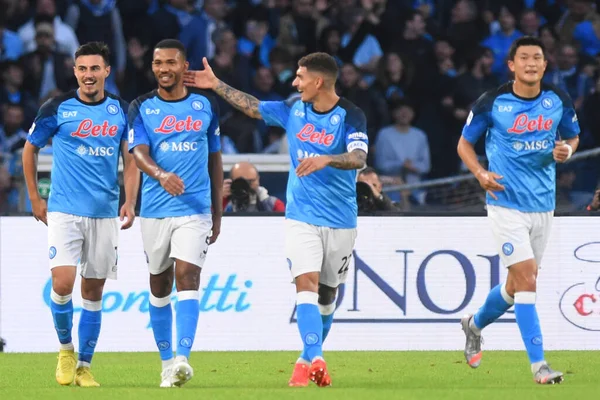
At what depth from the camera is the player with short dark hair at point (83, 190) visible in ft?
34.4

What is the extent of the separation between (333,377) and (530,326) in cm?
173

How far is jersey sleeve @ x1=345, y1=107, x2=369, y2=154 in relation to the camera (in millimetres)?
10062

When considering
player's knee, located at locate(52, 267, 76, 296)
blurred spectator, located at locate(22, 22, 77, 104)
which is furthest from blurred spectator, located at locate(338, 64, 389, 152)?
player's knee, located at locate(52, 267, 76, 296)

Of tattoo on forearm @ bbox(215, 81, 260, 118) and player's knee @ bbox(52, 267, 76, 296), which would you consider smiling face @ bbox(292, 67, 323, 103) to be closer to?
tattoo on forearm @ bbox(215, 81, 260, 118)

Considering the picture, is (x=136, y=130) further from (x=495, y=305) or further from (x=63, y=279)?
(x=495, y=305)

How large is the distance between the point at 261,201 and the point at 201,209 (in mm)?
4510

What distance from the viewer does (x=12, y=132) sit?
1745cm

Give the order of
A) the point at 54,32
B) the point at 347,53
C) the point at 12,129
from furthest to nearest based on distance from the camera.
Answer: the point at 347,53, the point at 54,32, the point at 12,129

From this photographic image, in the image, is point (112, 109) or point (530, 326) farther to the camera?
point (112, 109)

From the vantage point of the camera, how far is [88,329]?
10656 millimetres

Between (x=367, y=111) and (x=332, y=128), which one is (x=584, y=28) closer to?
(x=367, y=111)

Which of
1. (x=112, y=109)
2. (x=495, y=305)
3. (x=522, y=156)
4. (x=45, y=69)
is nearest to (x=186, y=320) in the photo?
(x=112, y=109)

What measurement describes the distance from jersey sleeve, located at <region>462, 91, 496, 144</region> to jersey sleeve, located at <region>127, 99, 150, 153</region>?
7.65 feet

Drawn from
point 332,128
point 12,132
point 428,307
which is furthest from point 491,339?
point 12,132
